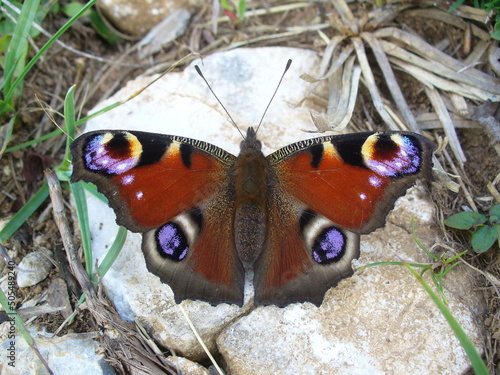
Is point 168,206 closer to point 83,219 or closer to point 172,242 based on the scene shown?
point 172,242

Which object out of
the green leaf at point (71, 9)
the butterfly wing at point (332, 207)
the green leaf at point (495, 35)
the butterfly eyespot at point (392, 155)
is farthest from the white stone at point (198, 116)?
the green leaf at point (495, 35)

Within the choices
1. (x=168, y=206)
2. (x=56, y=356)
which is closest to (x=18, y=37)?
(x=168, y=206)

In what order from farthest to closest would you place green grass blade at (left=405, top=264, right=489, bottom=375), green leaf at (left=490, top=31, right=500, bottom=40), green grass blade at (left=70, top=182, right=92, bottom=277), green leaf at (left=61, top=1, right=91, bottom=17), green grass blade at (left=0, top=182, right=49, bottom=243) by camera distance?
1. green leaf at (left=61, top=1, right=91, bottom=17)
2. green leaf at (left=490, top=31, right=500, bottom=40)
3. green grass blade at (left=0, top=182, right=49, bottom=243)
4. green grass blade at (left=70, top=182, right=92, bottom=277)
5. green grass blade at (left=405, top=264, right=489, bottom=375)

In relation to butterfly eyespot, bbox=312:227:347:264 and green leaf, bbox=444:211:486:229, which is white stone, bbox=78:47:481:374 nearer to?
green leaf, bbox=444:211:486:229

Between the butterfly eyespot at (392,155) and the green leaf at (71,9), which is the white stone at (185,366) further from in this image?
the green leaf at (71,9)

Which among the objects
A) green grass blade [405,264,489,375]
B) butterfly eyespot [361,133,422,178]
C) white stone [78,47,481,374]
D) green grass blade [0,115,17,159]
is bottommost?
white stone [78,47,481,374]

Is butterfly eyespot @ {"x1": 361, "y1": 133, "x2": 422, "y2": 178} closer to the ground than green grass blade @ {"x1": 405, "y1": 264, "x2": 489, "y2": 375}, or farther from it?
farther from it

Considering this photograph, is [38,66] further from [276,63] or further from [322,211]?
[322,211]

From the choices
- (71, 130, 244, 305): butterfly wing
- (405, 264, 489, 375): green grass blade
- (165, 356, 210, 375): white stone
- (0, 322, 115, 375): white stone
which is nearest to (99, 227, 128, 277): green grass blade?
(71, 130, 244, 305): butterfly wing
